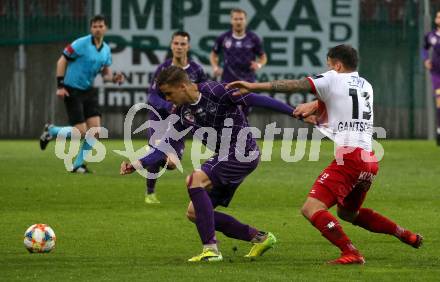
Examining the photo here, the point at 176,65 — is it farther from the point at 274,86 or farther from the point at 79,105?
the point at 274,86

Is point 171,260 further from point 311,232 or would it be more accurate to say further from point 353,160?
point 311,232

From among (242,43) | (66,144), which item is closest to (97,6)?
(66,144)

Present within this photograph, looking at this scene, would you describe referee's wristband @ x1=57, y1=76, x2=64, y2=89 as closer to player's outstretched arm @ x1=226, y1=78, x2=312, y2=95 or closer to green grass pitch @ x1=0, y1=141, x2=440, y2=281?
green grass pitch @ x1=0, y1=141, x2=440, y2=281

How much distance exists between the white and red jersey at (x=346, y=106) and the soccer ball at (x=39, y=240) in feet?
8.29

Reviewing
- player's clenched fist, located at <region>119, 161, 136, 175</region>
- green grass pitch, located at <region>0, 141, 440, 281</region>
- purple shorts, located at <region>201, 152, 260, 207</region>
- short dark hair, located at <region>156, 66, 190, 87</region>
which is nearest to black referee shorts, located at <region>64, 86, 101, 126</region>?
green grass pitch, located at <region>0, 141, 440, 281</region>

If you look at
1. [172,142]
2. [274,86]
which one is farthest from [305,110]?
[172,142]

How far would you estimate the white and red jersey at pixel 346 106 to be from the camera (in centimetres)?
971

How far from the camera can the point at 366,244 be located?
11023 mm

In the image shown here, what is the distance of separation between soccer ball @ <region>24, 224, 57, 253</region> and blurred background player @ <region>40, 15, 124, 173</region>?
Result: 860cm

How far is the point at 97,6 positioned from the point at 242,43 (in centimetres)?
614

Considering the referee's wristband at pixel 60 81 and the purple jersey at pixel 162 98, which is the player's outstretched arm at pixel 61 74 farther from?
the purple jersey at pixel 162 98

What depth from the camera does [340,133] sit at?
9.83 metres

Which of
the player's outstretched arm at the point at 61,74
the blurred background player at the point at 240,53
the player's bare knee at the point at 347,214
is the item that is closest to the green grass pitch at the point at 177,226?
the player's bare knee at the point at 347,214

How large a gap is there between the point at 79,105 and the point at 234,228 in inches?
372
